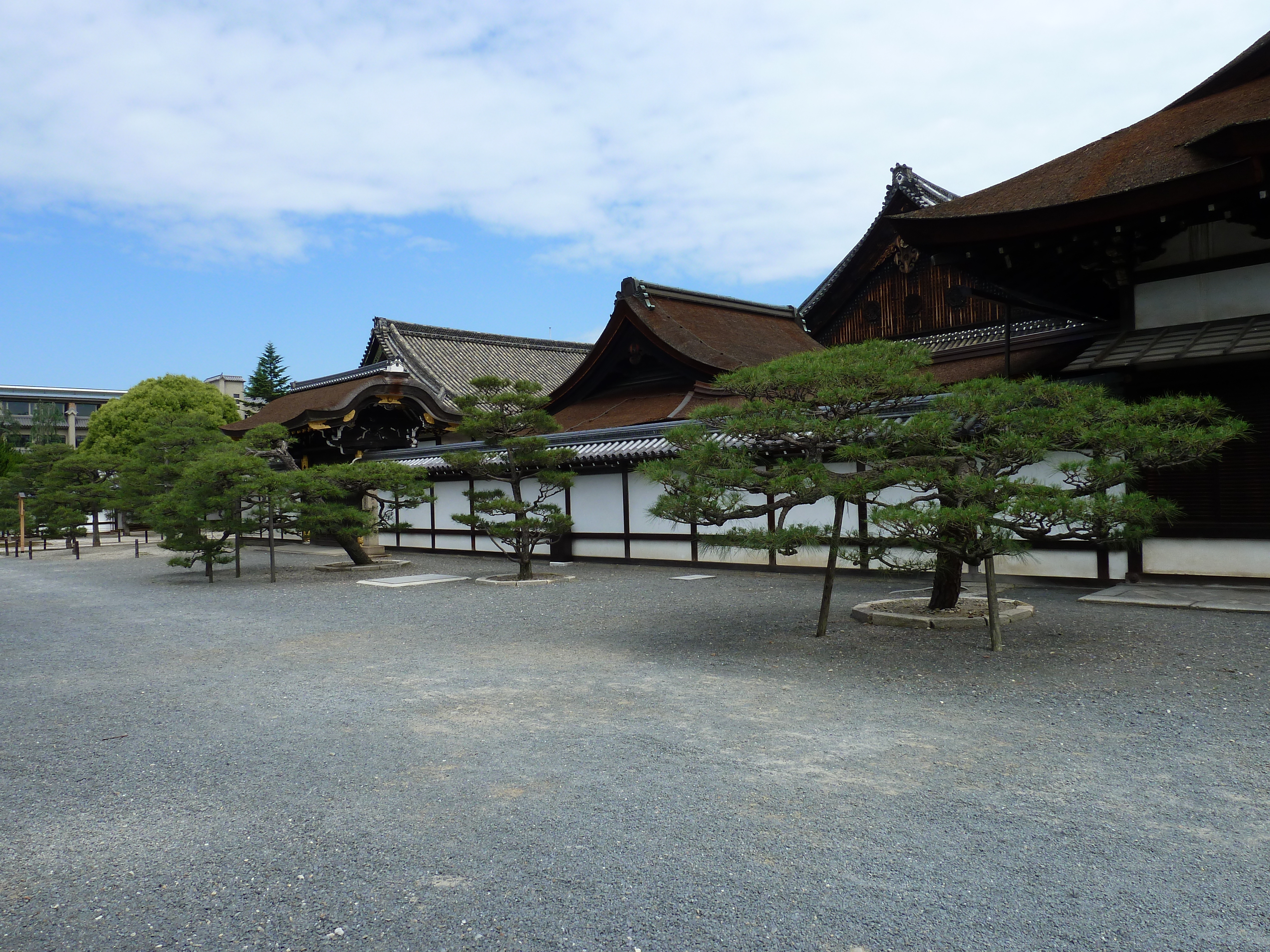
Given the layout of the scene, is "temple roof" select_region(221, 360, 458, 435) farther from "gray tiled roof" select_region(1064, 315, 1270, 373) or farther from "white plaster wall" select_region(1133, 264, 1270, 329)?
"white plaster wall" select_region(1133, 264, 1270, 329)

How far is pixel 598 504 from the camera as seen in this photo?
1596 cm

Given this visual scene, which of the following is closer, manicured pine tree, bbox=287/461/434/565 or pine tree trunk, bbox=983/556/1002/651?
pine tree trunk, bbox=983/556/1002/651

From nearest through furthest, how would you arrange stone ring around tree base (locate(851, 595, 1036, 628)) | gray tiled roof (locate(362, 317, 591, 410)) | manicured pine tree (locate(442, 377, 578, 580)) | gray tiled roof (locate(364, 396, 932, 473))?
stone ring around tree base (locate(851, 595, 1036, 628)) < manicured pine tree (locate(442, 377, 578, 580)) < gray tiled roof (locate(364, 396, 932, 473)) < gray tiled roof (locate(362, 317, 591, 410))

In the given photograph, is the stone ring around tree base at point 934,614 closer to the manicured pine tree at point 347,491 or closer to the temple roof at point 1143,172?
the temple roof at point 1143,172

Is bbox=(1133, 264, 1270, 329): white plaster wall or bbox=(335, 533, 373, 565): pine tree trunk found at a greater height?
bbox=(1133, 264, 1270, 329): white plaster wall

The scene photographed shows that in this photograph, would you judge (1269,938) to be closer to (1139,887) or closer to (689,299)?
(1139,887)

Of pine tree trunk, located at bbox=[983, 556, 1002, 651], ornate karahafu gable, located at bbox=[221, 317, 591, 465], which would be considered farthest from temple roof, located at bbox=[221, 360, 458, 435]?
pine tree trunk, located at bbox=[983, 556, 1002, 651]

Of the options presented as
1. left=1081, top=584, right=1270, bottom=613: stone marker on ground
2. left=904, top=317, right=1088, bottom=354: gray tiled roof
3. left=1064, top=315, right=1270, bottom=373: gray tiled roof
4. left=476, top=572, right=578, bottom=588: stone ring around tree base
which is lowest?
left=476, top=572, right=578, bottom=588: stone ring around tree base

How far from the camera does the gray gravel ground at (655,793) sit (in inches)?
112

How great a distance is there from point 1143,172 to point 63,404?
70.4 metres

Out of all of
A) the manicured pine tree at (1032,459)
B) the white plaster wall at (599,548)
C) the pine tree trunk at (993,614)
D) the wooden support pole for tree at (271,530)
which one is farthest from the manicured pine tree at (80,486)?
the pine tree trunk at (993,614)

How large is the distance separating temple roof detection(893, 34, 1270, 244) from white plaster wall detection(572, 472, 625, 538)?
7306 millimetres

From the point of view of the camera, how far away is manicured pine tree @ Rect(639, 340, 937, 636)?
6711 millimetres

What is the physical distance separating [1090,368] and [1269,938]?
25.5 ft
